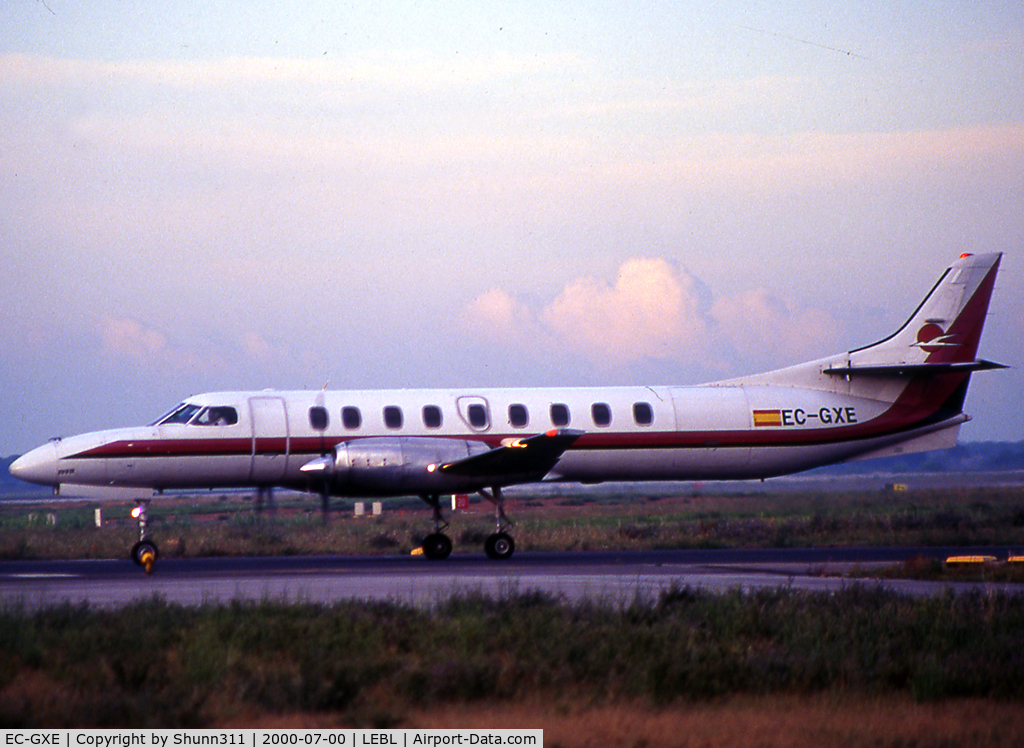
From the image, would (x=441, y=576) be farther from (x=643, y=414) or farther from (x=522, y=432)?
(x=643, y=414)

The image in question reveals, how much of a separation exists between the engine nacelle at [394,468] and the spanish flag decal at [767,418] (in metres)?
7.33

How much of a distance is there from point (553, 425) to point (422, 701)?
1660 cm

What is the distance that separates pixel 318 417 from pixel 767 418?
426 inches

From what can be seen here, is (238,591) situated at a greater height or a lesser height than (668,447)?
lesser

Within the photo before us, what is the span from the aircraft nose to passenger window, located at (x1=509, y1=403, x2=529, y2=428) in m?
9.98

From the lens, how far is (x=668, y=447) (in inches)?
1086

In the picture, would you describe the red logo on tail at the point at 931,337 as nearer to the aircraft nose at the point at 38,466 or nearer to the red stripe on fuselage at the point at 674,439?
the red stripe on fuselage at the point at 674,439

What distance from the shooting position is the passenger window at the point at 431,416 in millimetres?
26453

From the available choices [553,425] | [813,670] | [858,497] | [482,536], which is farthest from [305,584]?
[858,497]

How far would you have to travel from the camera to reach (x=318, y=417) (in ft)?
86.0

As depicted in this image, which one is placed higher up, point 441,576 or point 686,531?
point 441,576

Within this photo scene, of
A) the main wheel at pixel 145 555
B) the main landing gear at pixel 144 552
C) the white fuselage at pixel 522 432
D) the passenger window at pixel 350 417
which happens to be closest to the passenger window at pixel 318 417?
the white fuselage at pixel 522 432

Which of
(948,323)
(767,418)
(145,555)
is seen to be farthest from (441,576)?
(948,323)

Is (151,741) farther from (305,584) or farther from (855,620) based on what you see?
(305,584)
